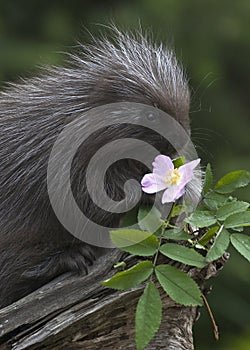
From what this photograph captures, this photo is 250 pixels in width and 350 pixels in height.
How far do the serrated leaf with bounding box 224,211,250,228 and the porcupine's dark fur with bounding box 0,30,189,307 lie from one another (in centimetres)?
35

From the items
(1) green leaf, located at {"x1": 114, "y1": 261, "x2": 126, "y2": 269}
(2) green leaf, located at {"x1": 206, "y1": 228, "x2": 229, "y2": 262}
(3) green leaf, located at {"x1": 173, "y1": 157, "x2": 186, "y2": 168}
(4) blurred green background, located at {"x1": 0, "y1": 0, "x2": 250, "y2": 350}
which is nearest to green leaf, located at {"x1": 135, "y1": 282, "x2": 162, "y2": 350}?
(2) green leaf, located at {"x1": 206, "y1": 228, "x2": 229, "y2": 262}

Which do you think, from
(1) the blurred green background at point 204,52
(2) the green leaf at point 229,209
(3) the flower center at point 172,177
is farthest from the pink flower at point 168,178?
(1) the blurred green background at point 204,52

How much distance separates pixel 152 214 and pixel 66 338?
0.39m

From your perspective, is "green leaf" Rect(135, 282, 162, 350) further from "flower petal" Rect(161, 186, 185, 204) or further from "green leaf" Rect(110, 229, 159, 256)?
"flower petal" Rect(161, 186, 185, 204)

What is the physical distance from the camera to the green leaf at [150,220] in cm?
236

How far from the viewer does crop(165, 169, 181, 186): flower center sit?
2305mm

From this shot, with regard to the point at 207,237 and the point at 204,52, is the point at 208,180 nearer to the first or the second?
the point at 207,237

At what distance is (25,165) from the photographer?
255 centimetres

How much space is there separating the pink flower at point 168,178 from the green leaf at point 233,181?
0.44 ft

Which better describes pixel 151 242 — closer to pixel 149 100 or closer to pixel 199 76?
Answer: pixel 149 100

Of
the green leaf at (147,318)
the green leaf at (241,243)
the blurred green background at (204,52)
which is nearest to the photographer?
the green leaf at (147,318)

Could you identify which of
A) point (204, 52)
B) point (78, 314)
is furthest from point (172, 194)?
point (204, 52)

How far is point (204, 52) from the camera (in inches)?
193

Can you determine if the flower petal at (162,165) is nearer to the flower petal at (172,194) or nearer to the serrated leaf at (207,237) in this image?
the flower petal at (172,194)
